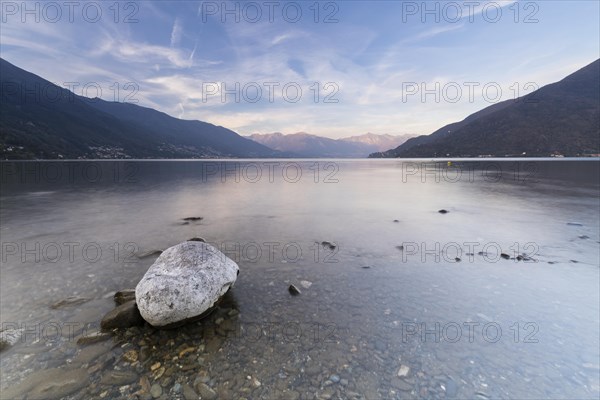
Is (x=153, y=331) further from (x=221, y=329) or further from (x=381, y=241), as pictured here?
(x=381, y=241)

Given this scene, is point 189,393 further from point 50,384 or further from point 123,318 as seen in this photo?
point 123,318

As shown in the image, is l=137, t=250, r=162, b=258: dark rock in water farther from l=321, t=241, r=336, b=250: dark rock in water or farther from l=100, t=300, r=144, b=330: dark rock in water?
l=321, t=241, r=336, b=250: dark rock in water

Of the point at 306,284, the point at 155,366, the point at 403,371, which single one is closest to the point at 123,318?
the point at 155,366

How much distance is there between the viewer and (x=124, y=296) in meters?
9.19

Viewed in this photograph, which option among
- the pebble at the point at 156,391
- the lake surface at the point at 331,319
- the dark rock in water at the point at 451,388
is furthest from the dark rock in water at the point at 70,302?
the dark rock in water at the point at 451,388

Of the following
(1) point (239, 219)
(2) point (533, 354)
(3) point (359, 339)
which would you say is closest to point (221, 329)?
(3) point (359, 339)

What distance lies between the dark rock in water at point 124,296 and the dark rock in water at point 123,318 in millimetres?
985

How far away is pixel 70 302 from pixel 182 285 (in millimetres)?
4377

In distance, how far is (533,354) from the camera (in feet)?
22.5

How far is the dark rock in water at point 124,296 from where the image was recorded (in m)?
8.98

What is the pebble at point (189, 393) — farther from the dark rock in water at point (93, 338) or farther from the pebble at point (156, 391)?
the dark rock in water at point (93, 338)

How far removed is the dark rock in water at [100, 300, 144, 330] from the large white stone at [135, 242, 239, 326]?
36 centimetres

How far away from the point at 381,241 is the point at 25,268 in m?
17.2

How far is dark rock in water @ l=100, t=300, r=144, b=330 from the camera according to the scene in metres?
7.74
